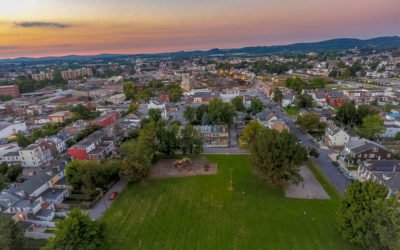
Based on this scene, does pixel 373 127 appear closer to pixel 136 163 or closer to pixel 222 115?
pixel 222 115

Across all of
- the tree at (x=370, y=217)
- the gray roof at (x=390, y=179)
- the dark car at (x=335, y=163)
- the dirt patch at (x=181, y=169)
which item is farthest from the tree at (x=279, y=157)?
the dark car at (x=335, y=163)

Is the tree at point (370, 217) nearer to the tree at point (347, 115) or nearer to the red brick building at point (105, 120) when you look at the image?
the tree at point (347, 115)

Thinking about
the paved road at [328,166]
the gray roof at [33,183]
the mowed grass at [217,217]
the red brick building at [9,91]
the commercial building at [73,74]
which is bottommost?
the mowed grass at [217,217]

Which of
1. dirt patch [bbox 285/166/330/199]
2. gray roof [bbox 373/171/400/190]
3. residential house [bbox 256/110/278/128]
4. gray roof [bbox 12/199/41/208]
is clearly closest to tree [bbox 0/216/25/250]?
gray roof [bbox 12/199/41/208]

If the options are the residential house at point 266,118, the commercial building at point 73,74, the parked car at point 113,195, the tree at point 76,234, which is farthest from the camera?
the commercial building at point 73,74

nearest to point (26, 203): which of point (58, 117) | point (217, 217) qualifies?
point (217, 217)

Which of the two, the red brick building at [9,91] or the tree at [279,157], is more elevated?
the red brick building at [9,91]

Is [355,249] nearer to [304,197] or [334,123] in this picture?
[304,197]
